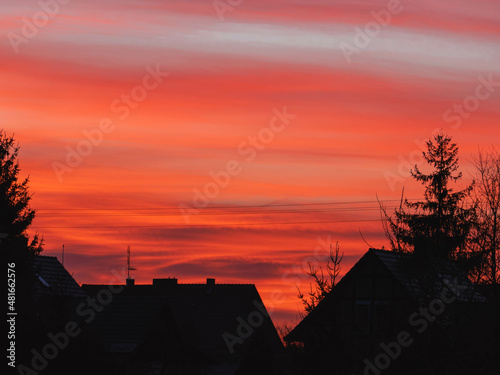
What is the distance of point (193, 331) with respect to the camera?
5228 centimetres

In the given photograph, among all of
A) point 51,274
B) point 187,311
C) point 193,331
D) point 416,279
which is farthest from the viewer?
point 187,311

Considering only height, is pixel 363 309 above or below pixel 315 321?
above

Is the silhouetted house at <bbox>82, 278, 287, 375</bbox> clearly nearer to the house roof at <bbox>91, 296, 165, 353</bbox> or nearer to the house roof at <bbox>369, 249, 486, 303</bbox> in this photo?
the house roof at <bbox>91, 296, 165, 353</bbox>

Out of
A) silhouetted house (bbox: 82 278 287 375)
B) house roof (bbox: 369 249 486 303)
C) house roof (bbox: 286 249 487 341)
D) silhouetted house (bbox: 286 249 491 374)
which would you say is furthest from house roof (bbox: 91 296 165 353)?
silhouetted house (bbox: 286 249 491 374)

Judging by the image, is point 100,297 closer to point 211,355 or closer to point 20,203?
point 211,355

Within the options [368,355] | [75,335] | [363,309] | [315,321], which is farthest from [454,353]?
[363,309]

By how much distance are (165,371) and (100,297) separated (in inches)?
597

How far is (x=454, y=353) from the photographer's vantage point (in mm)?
22641

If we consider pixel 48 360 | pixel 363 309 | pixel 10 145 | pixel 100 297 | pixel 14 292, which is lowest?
pixel 48 360

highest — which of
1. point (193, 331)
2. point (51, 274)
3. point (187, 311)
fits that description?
point (187, 311)

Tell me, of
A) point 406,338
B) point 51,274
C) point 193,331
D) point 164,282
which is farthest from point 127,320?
point 406,338

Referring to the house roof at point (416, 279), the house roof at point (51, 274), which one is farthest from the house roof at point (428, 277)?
the house roof at point (51, 274)

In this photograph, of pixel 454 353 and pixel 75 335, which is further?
pixel 75 335

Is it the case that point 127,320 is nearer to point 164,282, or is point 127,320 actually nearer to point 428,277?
point 164,282
